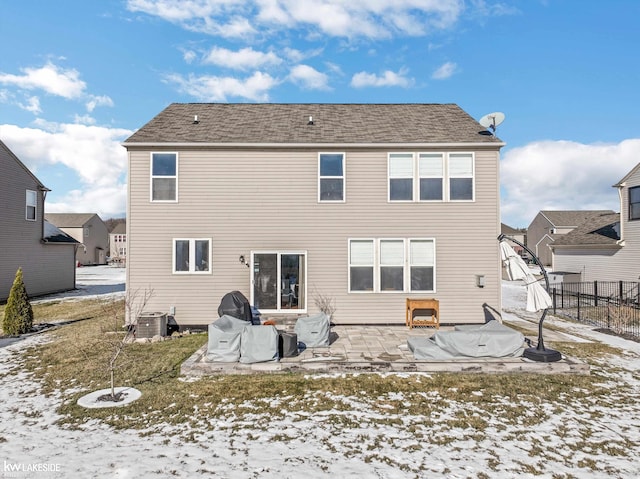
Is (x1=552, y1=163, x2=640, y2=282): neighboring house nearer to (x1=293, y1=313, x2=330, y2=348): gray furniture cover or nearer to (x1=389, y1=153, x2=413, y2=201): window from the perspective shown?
(x1=389, y1=153, x2=413, y2=201): window

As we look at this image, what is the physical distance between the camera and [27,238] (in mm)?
18438

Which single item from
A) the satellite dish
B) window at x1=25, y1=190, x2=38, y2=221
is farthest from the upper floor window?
window at x1=25, y1=190, x2=38, y2=221

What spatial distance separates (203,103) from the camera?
43.0ft

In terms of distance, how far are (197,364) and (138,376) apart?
3.79 ft

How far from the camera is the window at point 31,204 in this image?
61.5 feet

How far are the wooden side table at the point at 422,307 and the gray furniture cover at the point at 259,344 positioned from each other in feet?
15.5

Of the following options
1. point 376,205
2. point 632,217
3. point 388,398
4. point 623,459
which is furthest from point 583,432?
point 632,217

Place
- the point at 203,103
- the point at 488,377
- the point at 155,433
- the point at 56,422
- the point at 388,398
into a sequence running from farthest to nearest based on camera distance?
the point at 203,103
the point at 488,377
the point at 388,398
the point at 56,422
the point at 155,433

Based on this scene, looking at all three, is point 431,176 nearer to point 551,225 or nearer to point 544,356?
point 544,356

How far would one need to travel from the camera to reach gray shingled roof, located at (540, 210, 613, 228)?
4234cm

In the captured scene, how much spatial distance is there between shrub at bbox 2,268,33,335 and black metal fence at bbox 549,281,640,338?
1893cm

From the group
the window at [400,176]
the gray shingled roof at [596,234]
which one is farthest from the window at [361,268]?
the gray shingled roof at [596,234]

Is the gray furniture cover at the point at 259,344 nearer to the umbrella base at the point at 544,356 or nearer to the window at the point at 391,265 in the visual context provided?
the window at the point at 391,265

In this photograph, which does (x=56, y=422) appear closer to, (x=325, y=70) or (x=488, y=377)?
(x=488, y=377)
